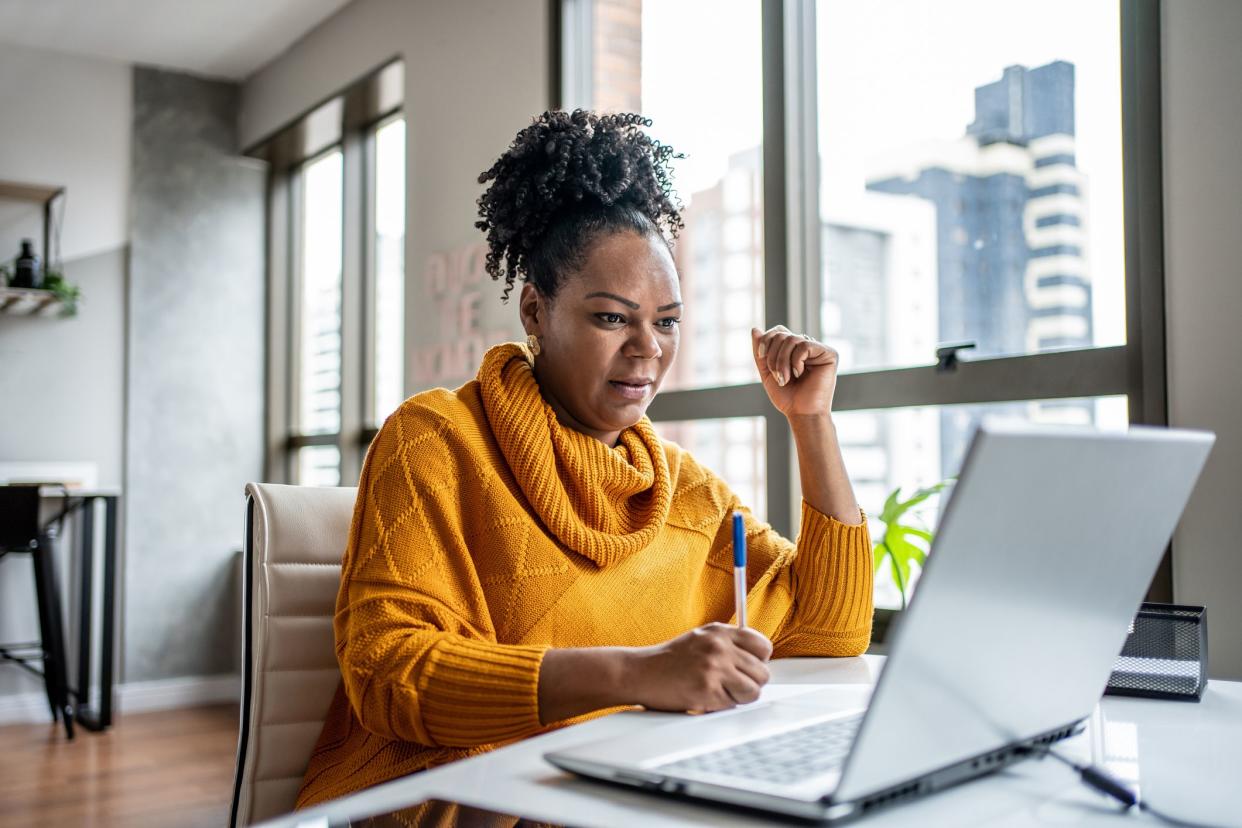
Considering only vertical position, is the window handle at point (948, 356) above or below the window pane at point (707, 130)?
below

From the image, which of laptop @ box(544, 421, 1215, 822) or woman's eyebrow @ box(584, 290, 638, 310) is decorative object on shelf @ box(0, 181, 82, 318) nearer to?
woman's eyebrow @ box(584, 290, 638, 310)

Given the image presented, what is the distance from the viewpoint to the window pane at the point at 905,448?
6.82 ft

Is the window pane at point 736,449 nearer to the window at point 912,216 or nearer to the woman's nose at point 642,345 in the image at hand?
the window at point 912,216

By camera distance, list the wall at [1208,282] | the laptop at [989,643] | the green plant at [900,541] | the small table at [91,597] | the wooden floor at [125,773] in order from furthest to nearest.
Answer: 1. the small table at [91,597]
2. the wooden floor at [125,773]
3. the green plant at [900,541]
4. the wall at [1208,282]
5. the laptop at [989,643]

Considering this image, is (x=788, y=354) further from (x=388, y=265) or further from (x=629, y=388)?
(x=388, y=265)

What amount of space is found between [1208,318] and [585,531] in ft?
3.20

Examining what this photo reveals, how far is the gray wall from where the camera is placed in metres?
4.44

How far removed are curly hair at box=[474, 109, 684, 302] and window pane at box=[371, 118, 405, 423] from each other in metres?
2.59

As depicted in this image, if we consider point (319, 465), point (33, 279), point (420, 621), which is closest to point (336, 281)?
point (319, 465)

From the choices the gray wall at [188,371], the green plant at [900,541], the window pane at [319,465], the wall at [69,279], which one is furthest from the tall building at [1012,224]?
the wall at [69,279]

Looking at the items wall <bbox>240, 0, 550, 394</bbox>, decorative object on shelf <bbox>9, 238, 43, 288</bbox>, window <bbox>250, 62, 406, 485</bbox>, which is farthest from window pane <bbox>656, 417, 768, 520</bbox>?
decorative object on shelf <bbox>9, 238, 43, 288</bbox>

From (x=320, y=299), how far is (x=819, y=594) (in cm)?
361

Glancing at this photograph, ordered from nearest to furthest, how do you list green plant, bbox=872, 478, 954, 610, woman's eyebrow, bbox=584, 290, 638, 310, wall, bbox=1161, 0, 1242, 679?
woman's eyebrow, bbox=584, 290, 638, 310, wall, bbox=1161, 0, 1242, 679, green plant, bbox=872, 478, 954, 610

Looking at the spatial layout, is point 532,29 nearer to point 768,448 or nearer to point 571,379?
point 768,448
